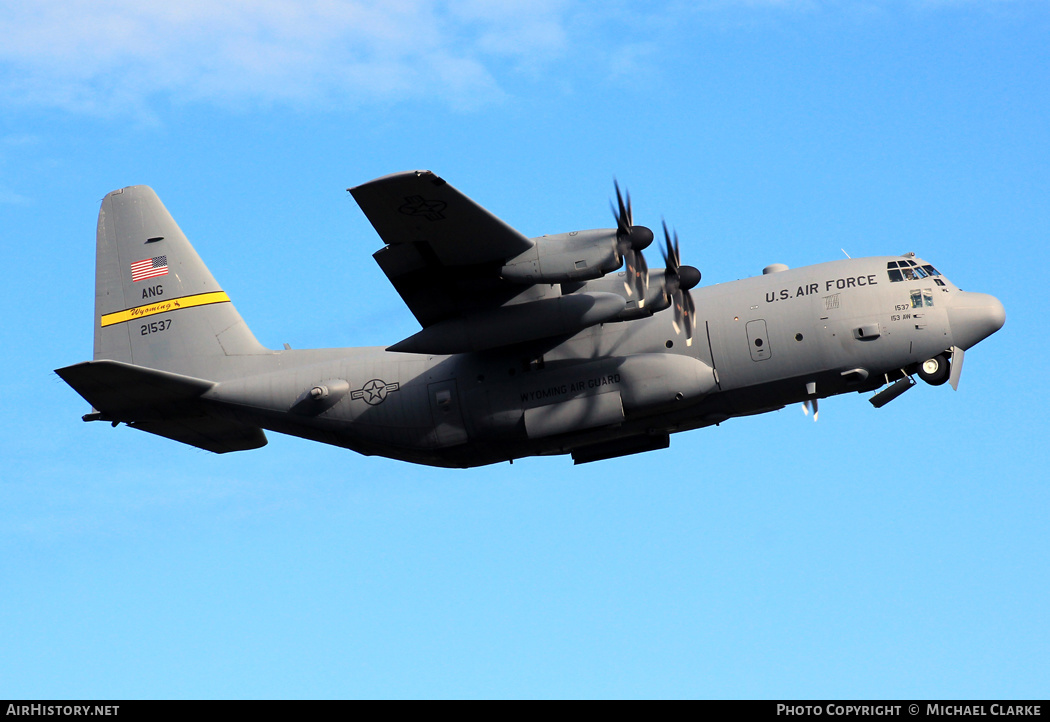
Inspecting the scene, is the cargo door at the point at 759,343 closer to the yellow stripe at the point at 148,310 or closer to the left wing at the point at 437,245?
the left wing at the point at 437,245

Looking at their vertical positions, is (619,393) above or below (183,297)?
below

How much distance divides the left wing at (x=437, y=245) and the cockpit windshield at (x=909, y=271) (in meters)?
6.93

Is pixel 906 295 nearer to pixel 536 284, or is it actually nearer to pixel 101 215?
pixel 536 284

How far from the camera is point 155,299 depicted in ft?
78.8

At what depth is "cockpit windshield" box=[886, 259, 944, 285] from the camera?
2045cm

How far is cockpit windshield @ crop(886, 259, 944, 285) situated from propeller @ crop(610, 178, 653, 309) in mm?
4805

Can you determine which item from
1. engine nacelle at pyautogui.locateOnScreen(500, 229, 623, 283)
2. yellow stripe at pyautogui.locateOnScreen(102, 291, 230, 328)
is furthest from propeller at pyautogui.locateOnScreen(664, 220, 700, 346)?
yellow stripe at pyautogui.locateOnScreen(102, 291, 230, 328)

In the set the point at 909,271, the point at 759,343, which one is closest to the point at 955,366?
the point at 909,271

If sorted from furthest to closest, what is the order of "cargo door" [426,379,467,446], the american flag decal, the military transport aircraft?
the american flag decal → "cargo door" [426,379,467,446] → the military transport aircraft

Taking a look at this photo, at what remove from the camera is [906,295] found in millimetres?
20281

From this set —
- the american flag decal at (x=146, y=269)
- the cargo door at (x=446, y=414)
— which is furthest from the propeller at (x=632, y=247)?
the american flag decal at (x=146, y=269)

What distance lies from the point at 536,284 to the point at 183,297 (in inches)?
359

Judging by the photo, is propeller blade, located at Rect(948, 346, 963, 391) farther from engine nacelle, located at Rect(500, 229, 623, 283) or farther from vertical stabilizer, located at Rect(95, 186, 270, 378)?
vertical stabilizer, located at Rect(95, 186, 270, 378)
